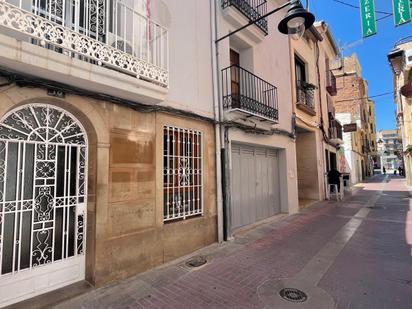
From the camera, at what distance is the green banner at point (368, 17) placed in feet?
22.5

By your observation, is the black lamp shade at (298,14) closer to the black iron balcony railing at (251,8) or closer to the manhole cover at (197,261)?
the black iron balcony railing at (251,8)

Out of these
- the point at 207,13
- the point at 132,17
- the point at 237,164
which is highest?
the point at 207,13

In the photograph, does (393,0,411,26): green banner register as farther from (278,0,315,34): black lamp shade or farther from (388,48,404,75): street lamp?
(388,48,404,75): street lamp

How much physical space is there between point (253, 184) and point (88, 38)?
596 cm

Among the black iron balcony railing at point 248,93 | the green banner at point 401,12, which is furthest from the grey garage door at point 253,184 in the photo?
the green banner at point 401,12

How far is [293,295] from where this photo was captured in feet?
11.1

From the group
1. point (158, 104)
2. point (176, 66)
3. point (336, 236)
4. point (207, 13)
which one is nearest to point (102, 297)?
point (158, 104)

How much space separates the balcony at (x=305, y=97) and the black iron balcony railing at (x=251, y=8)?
11.8ft

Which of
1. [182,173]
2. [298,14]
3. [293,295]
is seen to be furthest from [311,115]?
[293,295]

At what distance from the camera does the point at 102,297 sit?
3.34m

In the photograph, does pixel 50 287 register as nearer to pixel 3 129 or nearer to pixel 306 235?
pixel 3 129

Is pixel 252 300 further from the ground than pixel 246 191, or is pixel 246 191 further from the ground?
pixel 246 191

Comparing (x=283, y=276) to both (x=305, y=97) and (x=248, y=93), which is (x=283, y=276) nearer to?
(x=248, y=93)

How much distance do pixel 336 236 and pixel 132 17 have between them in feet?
22.1
